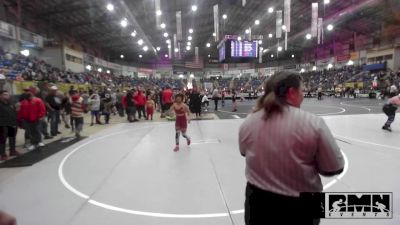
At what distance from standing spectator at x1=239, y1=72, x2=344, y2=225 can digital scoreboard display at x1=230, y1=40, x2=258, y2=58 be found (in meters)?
17.9

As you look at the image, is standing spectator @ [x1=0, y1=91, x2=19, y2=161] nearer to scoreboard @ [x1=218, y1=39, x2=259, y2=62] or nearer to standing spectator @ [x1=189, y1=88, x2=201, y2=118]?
standing spectator @ [x1=189, y1=88, x2=201, y2=118]

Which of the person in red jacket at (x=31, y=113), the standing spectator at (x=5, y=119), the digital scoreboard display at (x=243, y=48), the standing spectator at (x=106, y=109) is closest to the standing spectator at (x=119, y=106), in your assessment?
the standing spectator at (x=106, y=109)

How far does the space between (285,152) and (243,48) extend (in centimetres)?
1837

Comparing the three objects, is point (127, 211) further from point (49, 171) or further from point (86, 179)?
point (49, 171)

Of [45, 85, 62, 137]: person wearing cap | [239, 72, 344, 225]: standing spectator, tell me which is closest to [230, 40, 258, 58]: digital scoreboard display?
[45, 85, 62, 137]: person wearing cap

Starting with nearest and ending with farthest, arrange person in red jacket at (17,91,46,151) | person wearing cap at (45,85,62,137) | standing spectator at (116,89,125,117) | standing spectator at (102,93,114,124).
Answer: person in red jacket at (17,91,46,151) < person wearing cap at (45,85,62,137) < standing spectator at (102,93,114,124) < standing spectator at (116,89,125,117)

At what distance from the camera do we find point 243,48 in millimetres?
19062

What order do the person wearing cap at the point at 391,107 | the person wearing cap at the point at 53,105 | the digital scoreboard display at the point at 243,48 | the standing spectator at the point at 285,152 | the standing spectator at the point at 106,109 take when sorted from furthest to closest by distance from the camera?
the digital scoreboard display at the point at 243,48, the standing spectator at the point at 106,109, the person wearing cap at the point at 53,105, the person wearing cap at the point at 391,107, the standing spectator at the point at 285,152

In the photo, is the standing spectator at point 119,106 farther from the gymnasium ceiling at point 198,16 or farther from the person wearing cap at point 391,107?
the person wearing cap at point 391,107

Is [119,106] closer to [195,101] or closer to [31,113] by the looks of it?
[195,101]

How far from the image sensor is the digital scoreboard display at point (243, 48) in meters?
18.9

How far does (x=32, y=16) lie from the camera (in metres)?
24.0

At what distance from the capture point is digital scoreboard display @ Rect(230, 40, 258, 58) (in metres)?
18.9

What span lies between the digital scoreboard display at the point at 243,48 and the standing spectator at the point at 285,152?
58.7 feet
